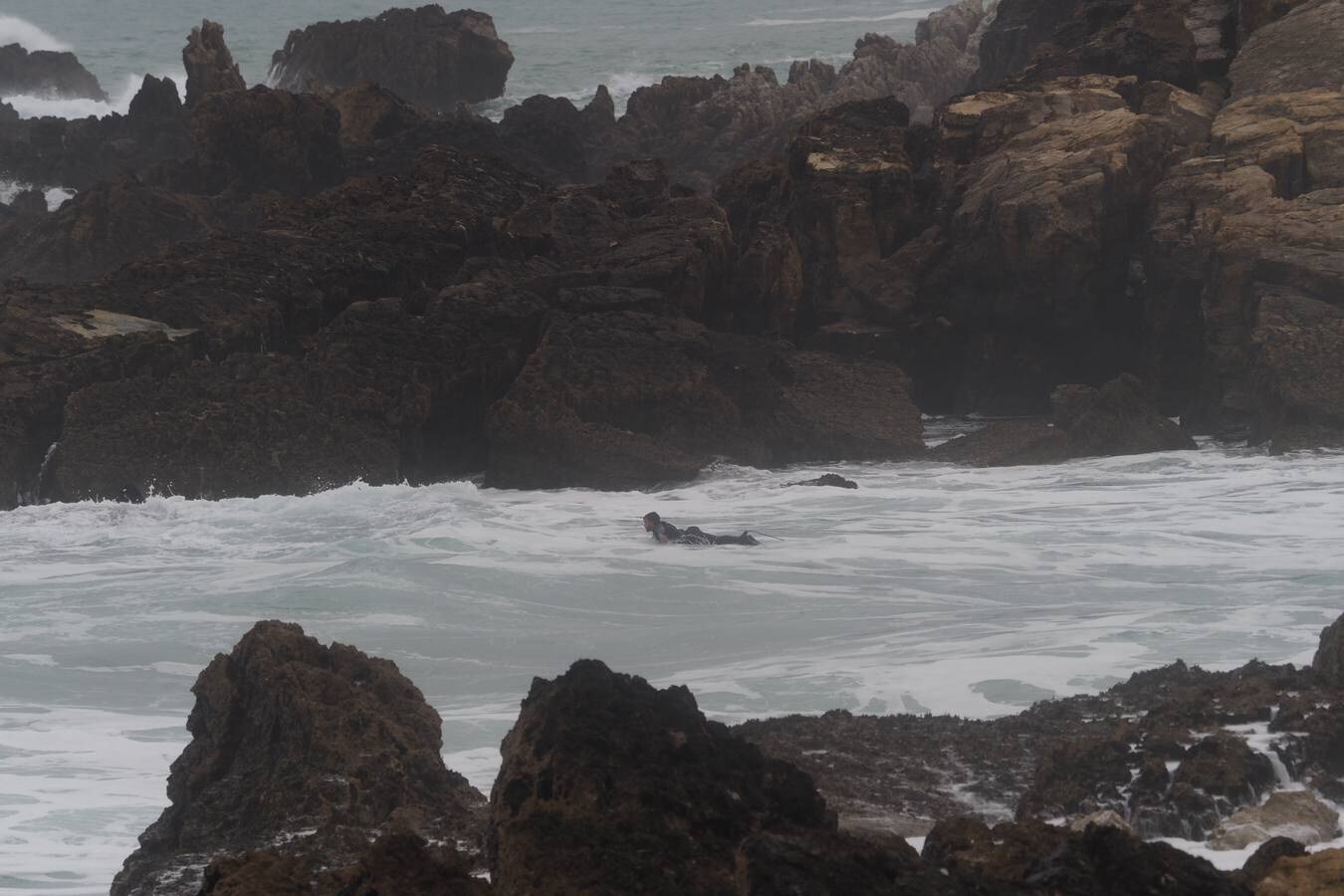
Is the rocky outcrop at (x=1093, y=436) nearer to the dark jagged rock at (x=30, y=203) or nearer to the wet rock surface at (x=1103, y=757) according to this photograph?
the wet rock surface at (x=1103, y=757)

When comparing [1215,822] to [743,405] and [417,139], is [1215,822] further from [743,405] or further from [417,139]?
[417,139]

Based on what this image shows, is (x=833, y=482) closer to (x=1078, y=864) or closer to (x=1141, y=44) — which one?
(x=1141, y=44)

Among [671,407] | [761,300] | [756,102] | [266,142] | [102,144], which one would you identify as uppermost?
[756,102]

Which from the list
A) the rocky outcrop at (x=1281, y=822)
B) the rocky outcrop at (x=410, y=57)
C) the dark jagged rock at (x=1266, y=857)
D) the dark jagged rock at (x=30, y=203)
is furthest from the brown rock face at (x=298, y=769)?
the rocky outcrop at (x=410, y=57)

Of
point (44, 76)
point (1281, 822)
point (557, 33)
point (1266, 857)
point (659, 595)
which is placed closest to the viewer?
point (1266, 857)

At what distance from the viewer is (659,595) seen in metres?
12.6

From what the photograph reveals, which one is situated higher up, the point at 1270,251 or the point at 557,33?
the point at 557,33

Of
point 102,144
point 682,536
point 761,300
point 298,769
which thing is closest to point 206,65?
point 102,144

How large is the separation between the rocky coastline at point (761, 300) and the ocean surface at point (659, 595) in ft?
2.42

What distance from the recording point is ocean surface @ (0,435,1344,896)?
928cm

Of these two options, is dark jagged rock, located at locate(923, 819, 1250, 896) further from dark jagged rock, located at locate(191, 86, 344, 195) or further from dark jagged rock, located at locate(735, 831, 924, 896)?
dark jagged rock, located at locate(191, 86, 344, 195)

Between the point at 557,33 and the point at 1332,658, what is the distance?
169ft

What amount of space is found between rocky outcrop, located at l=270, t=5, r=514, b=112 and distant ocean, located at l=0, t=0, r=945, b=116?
2.00 metres

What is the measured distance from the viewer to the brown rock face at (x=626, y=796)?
4.47m
